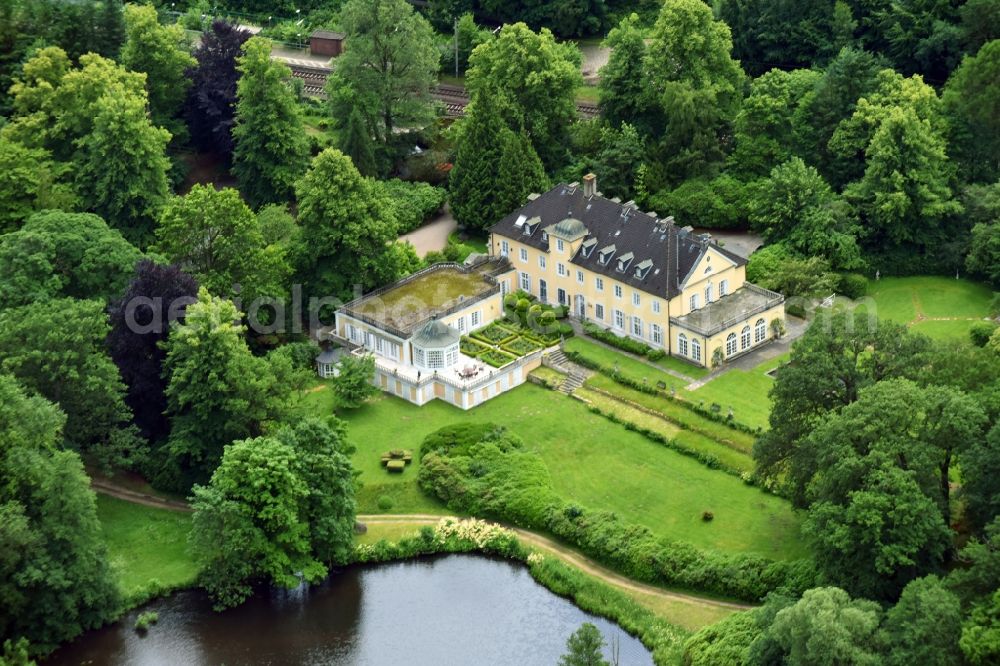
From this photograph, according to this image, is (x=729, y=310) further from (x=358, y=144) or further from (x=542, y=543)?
(x=358, y=144)

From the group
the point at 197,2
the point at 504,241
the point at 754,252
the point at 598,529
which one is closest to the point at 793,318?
the point at 754,252

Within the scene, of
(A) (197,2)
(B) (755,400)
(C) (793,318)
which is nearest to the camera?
(B) (755,400)

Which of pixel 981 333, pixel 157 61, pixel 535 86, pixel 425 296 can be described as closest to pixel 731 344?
pixel 981 333

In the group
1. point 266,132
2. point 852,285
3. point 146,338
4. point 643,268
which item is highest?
point 266,132

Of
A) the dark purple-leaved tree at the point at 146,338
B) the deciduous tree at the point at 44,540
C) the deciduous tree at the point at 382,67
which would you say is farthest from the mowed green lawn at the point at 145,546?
the deciduous tree at the point at 382,67

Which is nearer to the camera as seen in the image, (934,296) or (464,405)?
(464,405)

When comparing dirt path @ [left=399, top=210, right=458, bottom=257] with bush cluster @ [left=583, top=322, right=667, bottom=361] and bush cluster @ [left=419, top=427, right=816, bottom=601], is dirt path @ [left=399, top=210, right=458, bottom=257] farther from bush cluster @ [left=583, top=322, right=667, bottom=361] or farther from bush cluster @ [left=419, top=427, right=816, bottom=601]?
bush cluster @ [left=419, top=427, right=816, bottom=601]

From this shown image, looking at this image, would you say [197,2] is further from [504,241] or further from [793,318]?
[793,318]
